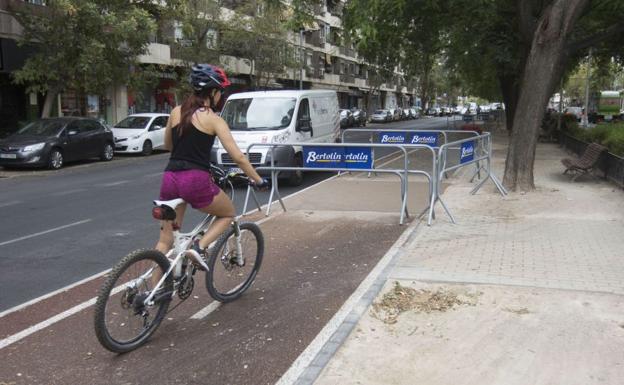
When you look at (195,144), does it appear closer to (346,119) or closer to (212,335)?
(212,335)

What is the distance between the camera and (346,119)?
4344 centimetres

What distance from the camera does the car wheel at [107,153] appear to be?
19547mm

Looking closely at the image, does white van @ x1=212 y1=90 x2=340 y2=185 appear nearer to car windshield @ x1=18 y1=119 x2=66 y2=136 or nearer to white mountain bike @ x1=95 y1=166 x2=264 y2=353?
car windshield @ x1=18 y1=119 x2=66 y2=136

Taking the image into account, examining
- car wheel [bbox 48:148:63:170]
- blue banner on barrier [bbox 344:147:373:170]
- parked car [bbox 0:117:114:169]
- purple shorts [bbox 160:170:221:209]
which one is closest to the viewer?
purple shorts [bbox 160:170:221:209]

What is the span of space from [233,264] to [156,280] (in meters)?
0.98

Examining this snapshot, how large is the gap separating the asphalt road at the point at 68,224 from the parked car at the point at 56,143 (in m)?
0.69

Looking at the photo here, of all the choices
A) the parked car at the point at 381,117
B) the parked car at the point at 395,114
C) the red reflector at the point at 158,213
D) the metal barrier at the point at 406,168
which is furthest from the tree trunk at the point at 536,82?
the parked car at the point at 395,114

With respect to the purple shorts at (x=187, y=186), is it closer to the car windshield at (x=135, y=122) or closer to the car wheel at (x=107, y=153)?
the car wheel at (x=107, y=153)

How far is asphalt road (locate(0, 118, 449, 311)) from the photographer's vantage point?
6316 millimetres

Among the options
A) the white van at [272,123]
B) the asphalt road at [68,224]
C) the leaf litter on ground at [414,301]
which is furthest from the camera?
the white van at [272,123]

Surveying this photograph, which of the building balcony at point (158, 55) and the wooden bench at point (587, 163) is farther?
the building balcony at point (158, 55)

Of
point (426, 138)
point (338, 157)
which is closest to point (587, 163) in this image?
point (426, 138)

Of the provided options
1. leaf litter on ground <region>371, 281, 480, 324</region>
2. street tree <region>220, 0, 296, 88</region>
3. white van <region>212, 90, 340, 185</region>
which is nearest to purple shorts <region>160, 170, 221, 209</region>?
leaf litter on ground <region>371, 281, 480, 324</region>

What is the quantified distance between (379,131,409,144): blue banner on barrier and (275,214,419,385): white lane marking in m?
7.33
